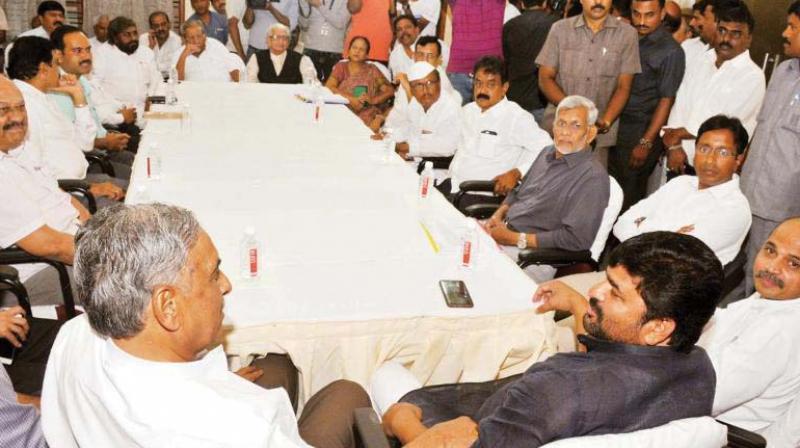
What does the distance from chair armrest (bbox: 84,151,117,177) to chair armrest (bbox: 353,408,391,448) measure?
2996 mm

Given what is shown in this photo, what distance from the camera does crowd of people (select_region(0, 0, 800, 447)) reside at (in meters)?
1.21

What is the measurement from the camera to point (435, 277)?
203 cm

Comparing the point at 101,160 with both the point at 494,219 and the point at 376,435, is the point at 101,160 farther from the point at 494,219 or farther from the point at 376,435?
the point at 376,435

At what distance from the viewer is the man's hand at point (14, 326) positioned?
6.29 feet

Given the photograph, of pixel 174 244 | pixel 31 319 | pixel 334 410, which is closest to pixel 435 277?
pixel 334 410

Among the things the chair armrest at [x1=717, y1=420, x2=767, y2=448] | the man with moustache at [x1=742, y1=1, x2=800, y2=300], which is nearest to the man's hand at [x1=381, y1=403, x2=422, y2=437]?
the chair armrest at [x1=717, y1=420, x2=767, y2=448]

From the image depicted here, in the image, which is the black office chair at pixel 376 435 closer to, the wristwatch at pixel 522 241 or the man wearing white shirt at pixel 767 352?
the man wearing white shirt at pixel 767 352

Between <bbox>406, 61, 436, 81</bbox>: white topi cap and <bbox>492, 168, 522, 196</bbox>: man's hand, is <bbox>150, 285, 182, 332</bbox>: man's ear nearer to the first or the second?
<bbox>492, 168, 522, 196</bbox>: man's hand

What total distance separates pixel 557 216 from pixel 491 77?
113 cm

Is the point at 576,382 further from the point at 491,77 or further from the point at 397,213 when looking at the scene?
the point at 491,77

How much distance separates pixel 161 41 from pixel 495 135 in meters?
4.49

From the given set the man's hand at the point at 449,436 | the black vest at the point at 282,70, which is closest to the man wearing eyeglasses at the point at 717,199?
the man's hand at the point at 449,436

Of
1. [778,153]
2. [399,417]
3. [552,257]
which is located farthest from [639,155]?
[399,417]

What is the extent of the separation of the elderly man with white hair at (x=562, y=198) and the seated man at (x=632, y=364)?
1.31 metres
